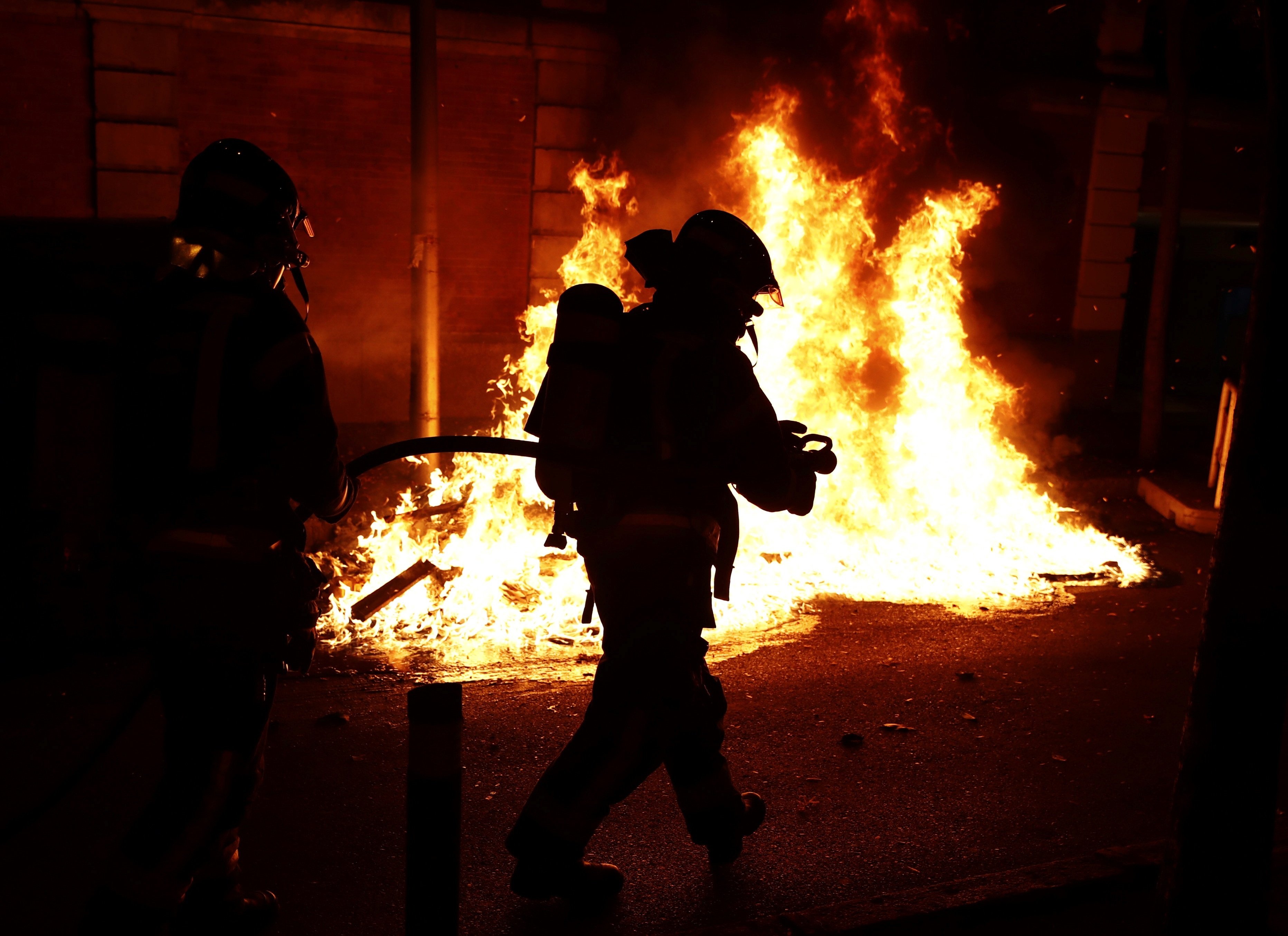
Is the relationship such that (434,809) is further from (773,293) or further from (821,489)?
(821,489)

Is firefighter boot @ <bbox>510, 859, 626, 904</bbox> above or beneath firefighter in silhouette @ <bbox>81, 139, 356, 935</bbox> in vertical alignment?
beneath

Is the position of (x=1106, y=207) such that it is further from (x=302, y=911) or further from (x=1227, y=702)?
(x=302, y=911)

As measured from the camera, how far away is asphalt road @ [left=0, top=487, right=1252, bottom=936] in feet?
10.6

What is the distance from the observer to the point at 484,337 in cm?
1073

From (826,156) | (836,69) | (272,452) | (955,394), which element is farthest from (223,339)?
(836,69)

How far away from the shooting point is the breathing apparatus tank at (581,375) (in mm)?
2947

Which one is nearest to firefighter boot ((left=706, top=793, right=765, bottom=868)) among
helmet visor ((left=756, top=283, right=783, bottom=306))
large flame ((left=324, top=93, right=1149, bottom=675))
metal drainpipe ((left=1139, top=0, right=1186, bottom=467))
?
helmet visor ((left=756, top=283, right=783, bottom=306))

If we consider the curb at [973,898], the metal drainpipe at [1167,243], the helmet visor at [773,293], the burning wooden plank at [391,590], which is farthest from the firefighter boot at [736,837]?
the metal drainpipe at [1167,243]

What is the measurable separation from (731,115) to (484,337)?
3388 millimetres

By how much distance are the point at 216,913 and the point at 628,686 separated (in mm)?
1326

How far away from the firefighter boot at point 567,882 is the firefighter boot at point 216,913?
76 cm

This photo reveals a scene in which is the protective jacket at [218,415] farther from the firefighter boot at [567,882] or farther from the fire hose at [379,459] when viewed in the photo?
the firefighter boot at [567,882]

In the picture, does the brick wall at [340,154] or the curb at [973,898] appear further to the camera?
the brick wall at [340,154]

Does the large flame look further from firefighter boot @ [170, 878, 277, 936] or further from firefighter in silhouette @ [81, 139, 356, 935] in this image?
firefighter in silhouette @ [81, 139, 356, 935]
